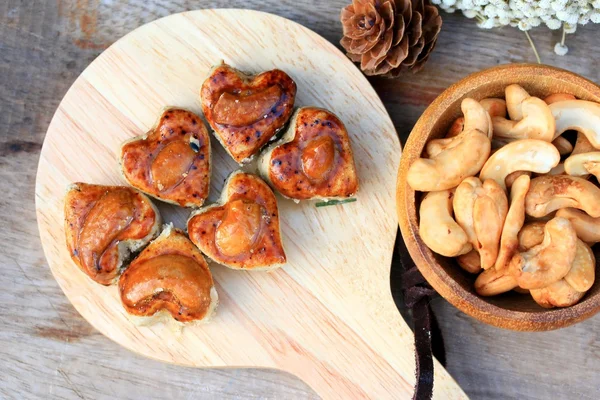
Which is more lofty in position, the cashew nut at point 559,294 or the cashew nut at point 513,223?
the cashew nut at point 513,223

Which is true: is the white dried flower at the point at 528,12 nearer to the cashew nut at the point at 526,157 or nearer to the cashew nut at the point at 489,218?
the cashew nut at the point at 526,157

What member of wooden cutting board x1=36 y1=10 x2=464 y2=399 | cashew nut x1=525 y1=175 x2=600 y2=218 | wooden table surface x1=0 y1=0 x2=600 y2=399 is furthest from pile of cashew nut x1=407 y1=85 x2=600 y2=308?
wooden table surface x1=0 y1=0 x2=600 y2=399

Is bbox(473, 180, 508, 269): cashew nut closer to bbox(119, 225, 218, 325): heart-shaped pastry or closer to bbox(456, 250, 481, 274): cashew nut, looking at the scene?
bbox(456, 250, 481, 274): cashew nut

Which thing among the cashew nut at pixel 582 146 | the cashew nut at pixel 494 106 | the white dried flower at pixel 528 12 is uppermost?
the white dried flower at pixel 528 12

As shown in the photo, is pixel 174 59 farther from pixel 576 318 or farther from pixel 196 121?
pixel 576 318

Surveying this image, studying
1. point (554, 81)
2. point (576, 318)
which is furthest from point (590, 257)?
point (554, 81)

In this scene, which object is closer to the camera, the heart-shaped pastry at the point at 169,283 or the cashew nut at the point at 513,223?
the cashew nut at the point at 513,223

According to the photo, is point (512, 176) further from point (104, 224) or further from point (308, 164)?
point (104, 224)

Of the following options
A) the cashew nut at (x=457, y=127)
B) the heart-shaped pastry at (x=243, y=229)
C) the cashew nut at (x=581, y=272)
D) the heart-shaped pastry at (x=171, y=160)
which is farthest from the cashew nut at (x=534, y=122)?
the heart-shaped pastry at (x=171, y=160)
